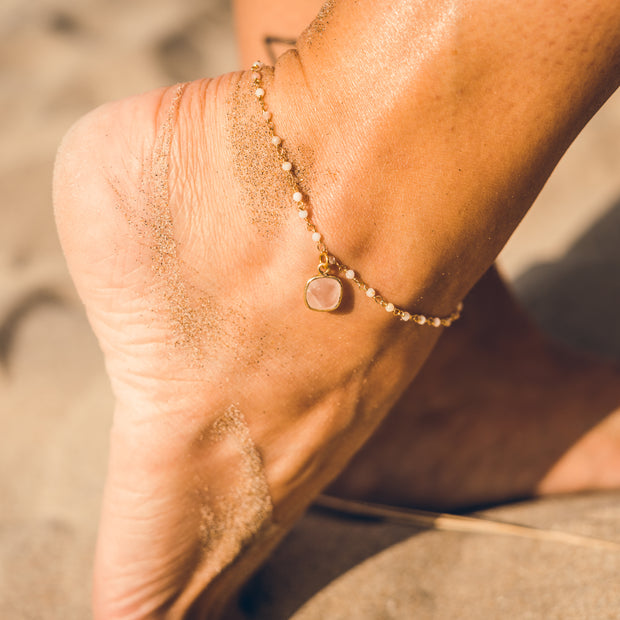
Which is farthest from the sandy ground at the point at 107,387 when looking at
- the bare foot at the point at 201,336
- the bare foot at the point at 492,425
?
the bare foot at the point at 201,336

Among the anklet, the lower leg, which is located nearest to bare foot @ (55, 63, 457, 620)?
the anklet

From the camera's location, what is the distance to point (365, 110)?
781 millimetres

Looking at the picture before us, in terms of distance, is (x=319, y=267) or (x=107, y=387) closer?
(x=319, y=267)

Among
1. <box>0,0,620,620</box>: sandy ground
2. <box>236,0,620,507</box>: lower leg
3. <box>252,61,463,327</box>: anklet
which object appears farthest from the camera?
<box>236,0,620,507</box>: lower leg

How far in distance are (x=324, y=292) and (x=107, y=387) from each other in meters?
0.87

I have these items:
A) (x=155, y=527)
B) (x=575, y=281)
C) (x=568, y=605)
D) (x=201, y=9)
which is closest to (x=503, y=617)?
(x=568, y=605)

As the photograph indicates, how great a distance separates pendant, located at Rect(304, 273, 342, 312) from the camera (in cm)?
83

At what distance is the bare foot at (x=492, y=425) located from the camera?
1.34 m

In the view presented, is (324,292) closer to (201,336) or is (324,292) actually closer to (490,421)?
(201,336)

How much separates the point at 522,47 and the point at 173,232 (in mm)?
488

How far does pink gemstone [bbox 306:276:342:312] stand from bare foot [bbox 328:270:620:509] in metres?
0.62

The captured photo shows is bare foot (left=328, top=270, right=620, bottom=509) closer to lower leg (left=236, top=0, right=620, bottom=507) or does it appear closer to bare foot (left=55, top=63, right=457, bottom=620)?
lower leg (left=236, top=0, right=620, bottom=507)

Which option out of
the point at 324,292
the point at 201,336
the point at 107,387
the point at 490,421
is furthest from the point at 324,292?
the point at 107,387

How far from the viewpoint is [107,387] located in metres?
1.51
